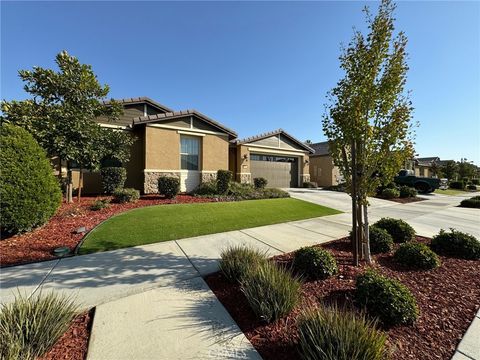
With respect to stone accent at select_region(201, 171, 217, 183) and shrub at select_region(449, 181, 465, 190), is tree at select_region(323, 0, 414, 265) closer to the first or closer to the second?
stone accent at select_region(201, 171, 217, 183)

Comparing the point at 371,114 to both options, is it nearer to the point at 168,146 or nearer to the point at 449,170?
the point at 168,146

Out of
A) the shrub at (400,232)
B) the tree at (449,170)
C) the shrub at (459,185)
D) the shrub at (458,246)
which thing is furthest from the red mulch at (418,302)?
the tree at (449,170)

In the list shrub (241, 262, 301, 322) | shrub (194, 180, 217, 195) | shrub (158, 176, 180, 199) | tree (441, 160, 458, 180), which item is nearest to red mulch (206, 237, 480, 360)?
shrub (241, 262, 301, 322)

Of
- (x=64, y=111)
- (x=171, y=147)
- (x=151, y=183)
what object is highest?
(x=64, y=111)

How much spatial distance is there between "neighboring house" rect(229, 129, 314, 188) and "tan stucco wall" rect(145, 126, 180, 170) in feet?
18.3

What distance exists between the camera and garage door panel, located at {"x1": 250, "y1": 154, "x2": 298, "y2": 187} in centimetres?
1835

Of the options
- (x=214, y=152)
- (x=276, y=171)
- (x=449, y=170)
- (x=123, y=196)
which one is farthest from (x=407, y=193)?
(x=449, y=170)

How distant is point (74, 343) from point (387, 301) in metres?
3.65

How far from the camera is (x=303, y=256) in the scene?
387 centimetres

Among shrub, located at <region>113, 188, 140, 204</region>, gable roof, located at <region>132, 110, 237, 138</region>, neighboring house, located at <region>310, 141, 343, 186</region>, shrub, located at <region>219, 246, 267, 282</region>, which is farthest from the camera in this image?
neighboring house, located at <region>310, 141, 343, 186</region>

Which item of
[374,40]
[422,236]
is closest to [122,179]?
[374,40]

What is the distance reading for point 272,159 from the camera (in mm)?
19344

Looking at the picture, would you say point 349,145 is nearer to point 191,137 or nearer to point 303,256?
point 303,256

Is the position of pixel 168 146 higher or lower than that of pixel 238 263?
higher
